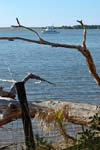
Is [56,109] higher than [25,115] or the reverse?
the reverse

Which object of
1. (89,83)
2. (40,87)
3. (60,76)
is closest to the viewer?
(40,87)

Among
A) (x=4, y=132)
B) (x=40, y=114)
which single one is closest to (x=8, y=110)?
(x=40, y=114)

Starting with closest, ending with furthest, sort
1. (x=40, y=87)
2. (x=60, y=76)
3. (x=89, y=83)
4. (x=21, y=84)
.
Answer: (x=21, y=84), (x=40, y=87), (x=89, y=83), (x=60, y=76)

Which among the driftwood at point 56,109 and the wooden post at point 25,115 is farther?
the driftwood at point 56,109

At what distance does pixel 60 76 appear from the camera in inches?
1113

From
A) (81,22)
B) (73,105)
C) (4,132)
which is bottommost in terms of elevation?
(4,132)

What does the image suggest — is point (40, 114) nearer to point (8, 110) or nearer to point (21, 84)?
point (8, 110)

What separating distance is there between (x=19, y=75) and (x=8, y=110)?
18947 mm

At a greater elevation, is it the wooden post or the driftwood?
the wooden post

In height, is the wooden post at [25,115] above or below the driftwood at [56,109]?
above

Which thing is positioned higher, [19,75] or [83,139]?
[83,139]

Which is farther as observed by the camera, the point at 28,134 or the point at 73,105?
the point at 73,105

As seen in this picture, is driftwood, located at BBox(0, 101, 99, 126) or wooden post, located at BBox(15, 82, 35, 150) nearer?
wooden post, located at BBox(15, 82, 35, 150)

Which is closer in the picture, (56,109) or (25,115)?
(25,115)
